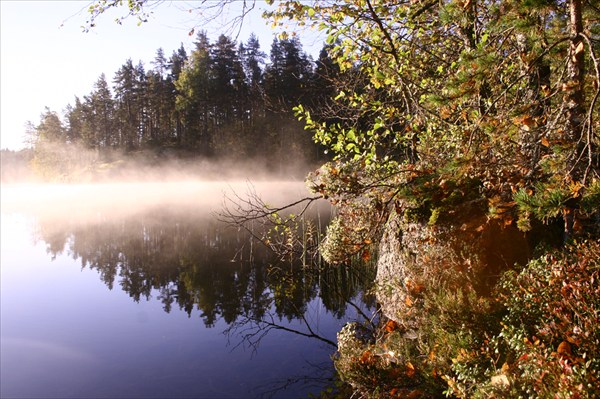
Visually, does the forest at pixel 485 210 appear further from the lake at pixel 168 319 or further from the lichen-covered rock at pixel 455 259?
the lake at pixel 168 319

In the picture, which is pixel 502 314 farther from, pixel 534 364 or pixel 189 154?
pixel 189 154

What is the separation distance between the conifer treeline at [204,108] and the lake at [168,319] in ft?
122

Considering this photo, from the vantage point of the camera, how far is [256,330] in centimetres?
877

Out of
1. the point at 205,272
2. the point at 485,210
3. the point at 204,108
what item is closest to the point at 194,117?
the point at 204,108

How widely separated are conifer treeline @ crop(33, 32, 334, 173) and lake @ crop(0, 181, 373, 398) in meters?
37.1

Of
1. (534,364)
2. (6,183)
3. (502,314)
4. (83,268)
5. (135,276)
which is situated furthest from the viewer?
(6,183)

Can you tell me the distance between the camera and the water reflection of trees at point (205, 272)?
10102 mm

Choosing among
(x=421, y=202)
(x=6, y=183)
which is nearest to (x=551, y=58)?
(x=421, y=202)

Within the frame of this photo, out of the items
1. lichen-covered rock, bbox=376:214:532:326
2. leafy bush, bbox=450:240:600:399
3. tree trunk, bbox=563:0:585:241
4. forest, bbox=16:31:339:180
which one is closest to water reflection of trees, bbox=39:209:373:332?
lichen-covered rock, bbox=376:214:532:326

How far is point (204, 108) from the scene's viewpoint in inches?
2333

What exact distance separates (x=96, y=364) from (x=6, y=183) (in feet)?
286

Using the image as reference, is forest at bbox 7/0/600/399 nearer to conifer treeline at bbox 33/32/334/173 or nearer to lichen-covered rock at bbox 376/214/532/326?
lichen-covered rock at bbox 376/214/532/326

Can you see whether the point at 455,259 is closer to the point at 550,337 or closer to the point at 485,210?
the point at 485,210

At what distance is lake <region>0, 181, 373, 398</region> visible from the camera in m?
6.97
